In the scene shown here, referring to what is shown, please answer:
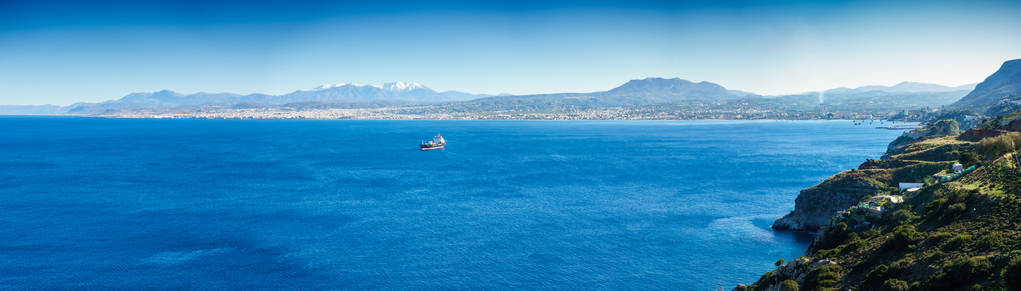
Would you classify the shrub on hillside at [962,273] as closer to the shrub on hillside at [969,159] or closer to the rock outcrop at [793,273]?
the rock outcrop at [793,273]

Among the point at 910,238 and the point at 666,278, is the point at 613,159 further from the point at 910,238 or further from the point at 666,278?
the point at 910,238

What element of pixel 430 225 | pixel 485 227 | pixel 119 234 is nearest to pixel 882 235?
pixel 485 227

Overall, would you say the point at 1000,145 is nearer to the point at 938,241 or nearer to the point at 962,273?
the point at 938,241

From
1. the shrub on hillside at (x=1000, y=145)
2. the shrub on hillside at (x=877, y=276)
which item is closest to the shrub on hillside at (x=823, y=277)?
A: the shrub on hillside at (x=877, y=276)

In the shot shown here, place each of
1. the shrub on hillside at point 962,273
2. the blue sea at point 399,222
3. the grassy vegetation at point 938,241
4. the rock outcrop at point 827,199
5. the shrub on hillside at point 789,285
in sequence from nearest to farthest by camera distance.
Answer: the shrub on hillside at point 962,273
the grassy vegetation at point 938,241
the shrub on hillside at point 789,285
the blue sea at point 399,222
the rock outcrop at point 827,199

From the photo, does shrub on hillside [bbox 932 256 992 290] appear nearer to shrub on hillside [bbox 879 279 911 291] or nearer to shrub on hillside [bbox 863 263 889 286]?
shrub on hillside [bbox 879 279 911 291]

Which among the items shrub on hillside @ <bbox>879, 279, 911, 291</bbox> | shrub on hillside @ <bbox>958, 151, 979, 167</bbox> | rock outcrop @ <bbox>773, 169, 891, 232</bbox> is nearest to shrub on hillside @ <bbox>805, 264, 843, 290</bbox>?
shrub on hillside @ <bbox>879, 279, 911, 291</bbox>

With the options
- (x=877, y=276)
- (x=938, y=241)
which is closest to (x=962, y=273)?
(x=877, y=276)
